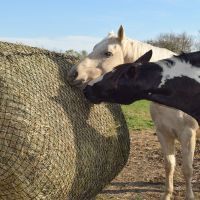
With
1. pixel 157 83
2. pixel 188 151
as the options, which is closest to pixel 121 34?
pixel 188 151

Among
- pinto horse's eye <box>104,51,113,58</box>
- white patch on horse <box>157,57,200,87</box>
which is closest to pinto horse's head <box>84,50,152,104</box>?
white patch on horse <box>157,57,200,87</box>

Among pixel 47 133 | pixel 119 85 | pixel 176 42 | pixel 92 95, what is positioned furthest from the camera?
pixel 176 42

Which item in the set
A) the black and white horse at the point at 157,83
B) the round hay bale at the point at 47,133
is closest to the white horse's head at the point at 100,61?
the round hay bale at the point at 47,133

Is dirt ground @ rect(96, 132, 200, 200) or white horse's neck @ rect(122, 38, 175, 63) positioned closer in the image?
white horse's neck @ rect(122, 38, 175, 63)

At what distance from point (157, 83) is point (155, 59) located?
6.57 ft

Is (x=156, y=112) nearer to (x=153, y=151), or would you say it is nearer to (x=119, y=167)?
(x=119, y=167)

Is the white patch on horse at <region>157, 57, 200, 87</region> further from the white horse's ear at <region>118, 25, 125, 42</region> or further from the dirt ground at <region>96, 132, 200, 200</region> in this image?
the dirt ground at <region>96, 132, 200, 200</region>

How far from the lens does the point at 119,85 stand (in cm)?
365

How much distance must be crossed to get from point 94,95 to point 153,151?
5.30m

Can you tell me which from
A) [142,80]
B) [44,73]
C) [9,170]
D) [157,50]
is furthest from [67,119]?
[157,50]

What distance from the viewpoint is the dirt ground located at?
6.40 m

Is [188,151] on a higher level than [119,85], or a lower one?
lower

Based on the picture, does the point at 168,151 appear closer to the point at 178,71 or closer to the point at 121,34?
the point at 121,34

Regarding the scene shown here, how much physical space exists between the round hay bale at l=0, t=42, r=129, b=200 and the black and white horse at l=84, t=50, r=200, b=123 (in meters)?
0.79
